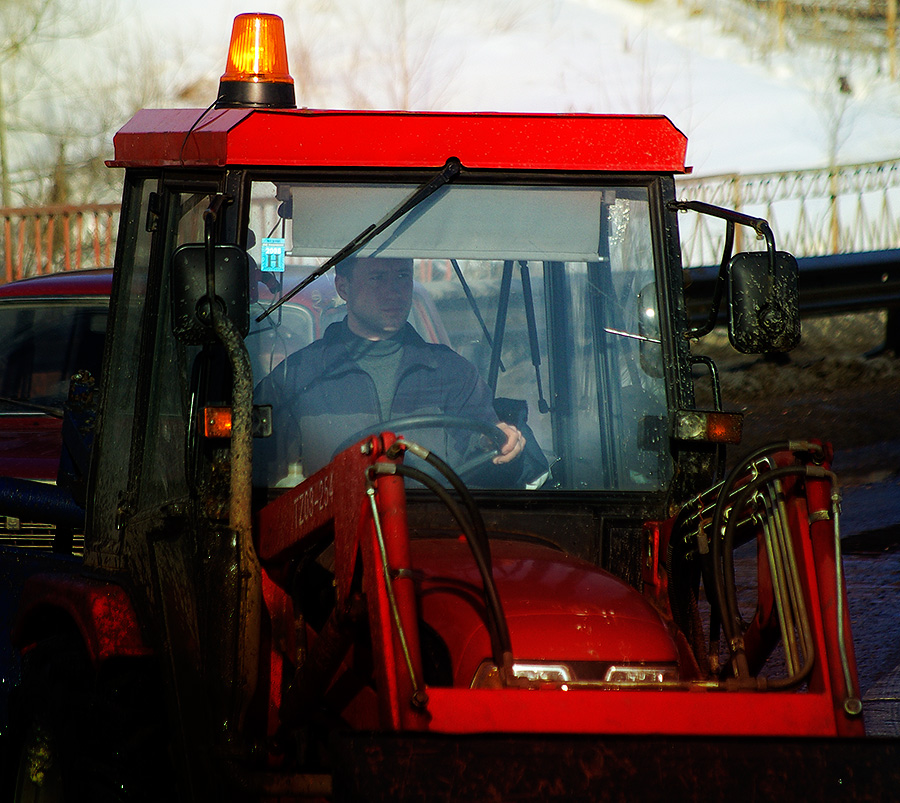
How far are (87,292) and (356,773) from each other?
471 centimetres

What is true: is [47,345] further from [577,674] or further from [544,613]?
[577,674]

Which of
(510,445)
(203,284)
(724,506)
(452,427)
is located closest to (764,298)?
(724,506)

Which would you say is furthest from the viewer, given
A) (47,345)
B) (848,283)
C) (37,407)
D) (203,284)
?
(848,283)

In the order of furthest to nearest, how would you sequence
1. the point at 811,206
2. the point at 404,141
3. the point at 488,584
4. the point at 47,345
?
1. the point at 811,206
2. the point at 47,345
3. the point at 404,141
4. the point at 488,584

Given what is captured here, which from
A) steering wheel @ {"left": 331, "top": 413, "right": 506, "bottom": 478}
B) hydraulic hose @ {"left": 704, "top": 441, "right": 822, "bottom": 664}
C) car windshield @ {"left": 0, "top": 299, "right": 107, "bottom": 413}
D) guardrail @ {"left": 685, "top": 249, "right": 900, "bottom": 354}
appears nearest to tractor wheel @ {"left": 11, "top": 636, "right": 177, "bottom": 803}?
steering wheel @ {"left": 331, "top": 413, "right": 506, "bottom": 478}

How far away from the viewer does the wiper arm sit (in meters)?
3.32

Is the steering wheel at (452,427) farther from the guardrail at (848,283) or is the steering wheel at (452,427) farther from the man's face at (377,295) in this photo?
the guardrail at (848,283)

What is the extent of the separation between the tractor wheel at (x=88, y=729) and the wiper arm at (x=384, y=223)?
1.10 metres

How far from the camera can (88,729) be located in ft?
10.6

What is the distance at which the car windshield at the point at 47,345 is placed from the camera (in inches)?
245

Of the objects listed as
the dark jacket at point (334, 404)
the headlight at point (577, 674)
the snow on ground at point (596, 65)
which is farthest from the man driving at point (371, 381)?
the snow on ground at point (596, 65)

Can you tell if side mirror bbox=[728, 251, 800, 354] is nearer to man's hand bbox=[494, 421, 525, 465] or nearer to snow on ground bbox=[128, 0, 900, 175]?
man's hand bbox=[494, 421, 525, 465]

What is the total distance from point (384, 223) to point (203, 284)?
1.99 ft

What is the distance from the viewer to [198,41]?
2266 centimetres
